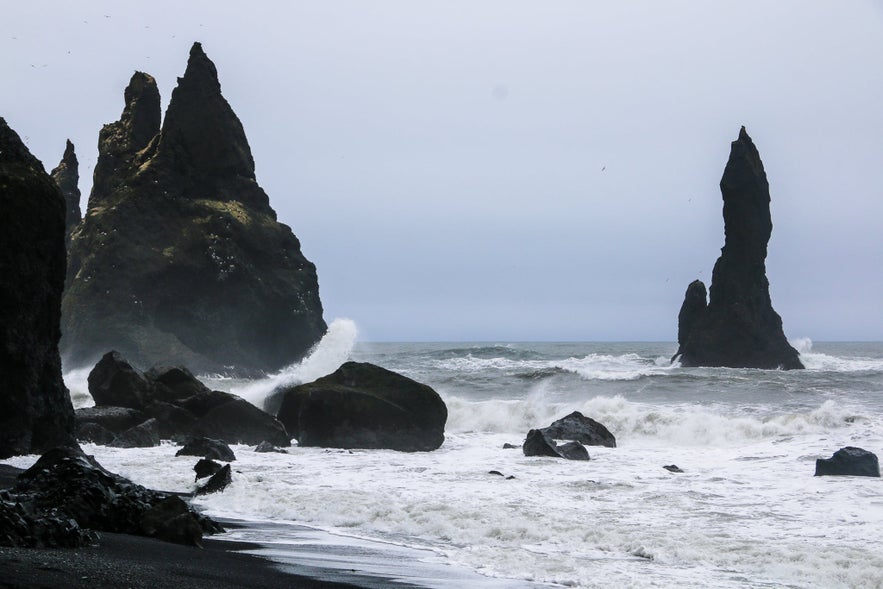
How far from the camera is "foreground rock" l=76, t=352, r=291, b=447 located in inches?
931

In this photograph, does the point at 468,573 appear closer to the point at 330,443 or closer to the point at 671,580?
the point at 671,580

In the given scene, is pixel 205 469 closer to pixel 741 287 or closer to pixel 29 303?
pixel 29 303

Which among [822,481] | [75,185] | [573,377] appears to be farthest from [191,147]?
[822,481]

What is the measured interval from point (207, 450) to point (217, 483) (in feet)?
16.1

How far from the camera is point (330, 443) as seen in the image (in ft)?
76.0

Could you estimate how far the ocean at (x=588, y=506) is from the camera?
10.4 m

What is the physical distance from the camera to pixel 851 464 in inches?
666

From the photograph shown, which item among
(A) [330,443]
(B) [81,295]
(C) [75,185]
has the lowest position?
(A) [330,443]

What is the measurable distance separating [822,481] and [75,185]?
90032 millimetres

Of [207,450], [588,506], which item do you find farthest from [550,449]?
[207,450]

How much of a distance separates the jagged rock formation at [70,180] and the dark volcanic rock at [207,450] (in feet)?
249

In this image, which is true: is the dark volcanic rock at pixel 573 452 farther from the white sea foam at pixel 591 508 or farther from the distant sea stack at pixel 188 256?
the distant sea stack at pixel 188 256

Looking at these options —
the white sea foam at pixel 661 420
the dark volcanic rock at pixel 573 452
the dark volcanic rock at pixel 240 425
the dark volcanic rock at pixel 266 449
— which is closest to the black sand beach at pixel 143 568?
the dark volcanic rock at pixel 573 452

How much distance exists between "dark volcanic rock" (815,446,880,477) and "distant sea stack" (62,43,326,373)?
5315 centimetres
